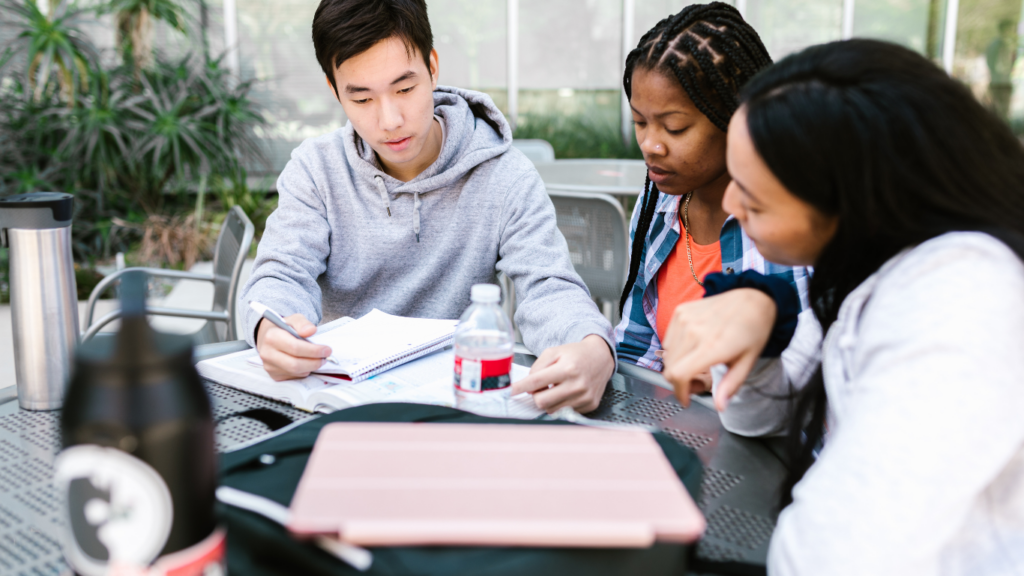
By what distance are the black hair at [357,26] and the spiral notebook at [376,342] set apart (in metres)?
0.54

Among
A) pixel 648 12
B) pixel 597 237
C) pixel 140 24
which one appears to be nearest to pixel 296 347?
pixel 597 237

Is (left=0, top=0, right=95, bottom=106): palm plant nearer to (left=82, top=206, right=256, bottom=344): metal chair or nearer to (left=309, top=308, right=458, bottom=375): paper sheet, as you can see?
(left=82, top=206, right=256, bottom=344): metal chair

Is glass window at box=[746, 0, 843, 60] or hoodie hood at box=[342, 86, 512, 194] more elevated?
glass window at box=[746, 0, 843, 60]

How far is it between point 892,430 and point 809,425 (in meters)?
0.32

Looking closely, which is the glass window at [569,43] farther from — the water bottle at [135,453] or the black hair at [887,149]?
the water bottle at [135,453]

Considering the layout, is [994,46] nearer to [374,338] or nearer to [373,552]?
[374,338]

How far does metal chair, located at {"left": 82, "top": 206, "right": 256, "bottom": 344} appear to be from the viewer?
6.53 ft

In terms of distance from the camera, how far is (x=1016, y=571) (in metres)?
0.64

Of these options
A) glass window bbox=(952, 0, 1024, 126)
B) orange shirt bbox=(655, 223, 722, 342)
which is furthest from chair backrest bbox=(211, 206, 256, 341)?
glass window bbox=(952, 0, 1024, 126)

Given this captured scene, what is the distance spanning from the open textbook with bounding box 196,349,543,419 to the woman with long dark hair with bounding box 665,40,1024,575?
1.20 feet

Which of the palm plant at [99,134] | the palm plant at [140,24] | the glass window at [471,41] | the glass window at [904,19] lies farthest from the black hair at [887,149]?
the glass window at [904,19]

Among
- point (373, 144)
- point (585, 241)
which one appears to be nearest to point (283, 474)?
point (373, 144)

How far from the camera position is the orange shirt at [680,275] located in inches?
59.6

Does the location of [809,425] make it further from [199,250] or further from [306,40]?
[306,40]
